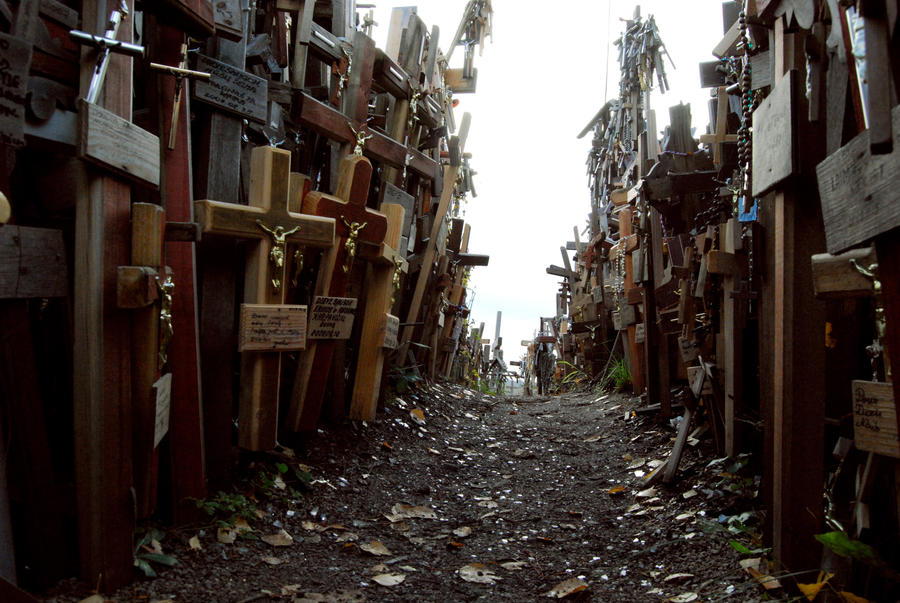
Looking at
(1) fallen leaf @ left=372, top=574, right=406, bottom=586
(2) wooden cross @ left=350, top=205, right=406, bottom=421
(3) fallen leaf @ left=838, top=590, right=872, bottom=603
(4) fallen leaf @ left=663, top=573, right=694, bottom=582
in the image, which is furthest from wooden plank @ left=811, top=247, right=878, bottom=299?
(2) wooden cross @ left=350, top=205, right=406, bottom=421

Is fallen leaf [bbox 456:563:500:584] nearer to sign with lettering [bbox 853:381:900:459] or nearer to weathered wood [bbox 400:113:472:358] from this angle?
sign with lettering [bbox 853:381:900:459]

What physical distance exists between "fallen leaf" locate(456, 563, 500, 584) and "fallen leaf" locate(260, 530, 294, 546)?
2.75 feet

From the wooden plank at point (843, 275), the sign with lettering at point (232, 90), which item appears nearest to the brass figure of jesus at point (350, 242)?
the sign with lettering at point (232, 90)

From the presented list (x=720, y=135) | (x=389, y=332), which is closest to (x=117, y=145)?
(x=389, y=332)

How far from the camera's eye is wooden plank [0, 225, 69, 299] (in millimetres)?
2266

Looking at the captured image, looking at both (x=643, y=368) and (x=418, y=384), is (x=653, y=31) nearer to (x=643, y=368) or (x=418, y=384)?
(x=643, y=368)

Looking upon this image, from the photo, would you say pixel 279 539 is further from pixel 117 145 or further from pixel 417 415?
pixel 417 415

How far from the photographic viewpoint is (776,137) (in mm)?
2711

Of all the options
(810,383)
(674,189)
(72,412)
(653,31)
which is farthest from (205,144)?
(653,31)

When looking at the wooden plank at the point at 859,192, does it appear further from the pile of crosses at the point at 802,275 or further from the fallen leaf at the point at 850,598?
the fallen leaf at the point at 850,598

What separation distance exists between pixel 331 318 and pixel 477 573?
1890mm

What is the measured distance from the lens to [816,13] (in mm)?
2467

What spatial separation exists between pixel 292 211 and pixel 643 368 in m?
5.08

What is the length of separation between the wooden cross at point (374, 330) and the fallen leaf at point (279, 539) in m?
1.78
